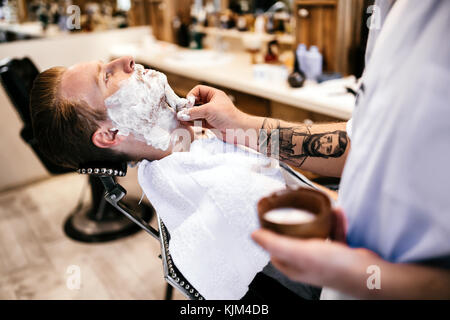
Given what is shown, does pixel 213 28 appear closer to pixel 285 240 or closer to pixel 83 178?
pixel 83 178

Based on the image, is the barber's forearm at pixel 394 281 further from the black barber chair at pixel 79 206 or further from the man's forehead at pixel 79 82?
the black barber chair at pixel 79 206

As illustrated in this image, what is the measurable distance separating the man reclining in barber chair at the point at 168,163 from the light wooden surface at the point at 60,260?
1.13 meters

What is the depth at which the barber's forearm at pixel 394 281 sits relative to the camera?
2.06ft

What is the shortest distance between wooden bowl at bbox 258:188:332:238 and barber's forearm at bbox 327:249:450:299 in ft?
0.25

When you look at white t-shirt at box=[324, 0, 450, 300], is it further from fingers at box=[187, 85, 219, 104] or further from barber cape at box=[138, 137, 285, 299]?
fingers at box=[187, 85, 219, 104]

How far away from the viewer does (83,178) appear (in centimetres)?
332

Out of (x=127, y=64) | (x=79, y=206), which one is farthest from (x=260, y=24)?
(x=127, y=64)

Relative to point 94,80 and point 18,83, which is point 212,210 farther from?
point 18,83

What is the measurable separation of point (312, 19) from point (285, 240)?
2259 millimetres

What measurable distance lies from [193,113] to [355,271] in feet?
2.26

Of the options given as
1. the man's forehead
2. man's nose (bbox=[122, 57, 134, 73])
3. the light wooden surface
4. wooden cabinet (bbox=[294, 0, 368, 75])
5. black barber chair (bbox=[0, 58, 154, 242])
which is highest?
wooden cabinet (bbox=[294, 0, 368, 75])

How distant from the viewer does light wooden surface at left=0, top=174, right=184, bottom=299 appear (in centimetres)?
212

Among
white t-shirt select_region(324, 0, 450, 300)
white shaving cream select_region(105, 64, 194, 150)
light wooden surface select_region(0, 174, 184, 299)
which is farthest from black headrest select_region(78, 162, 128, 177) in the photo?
light wooden surface select_region(0, 174, 184, 299)

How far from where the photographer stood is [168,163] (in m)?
1.17
